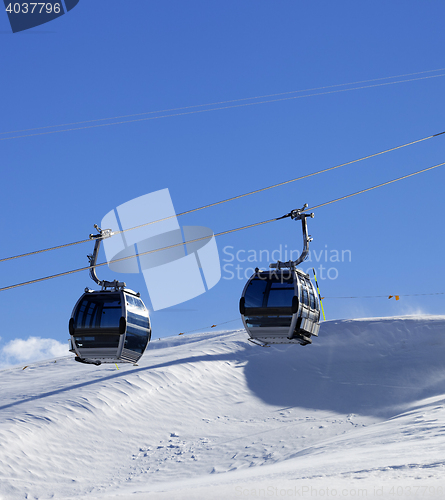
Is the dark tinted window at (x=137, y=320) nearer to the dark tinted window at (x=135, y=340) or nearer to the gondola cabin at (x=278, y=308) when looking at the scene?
the dark tinted window at (x=135, y=340)

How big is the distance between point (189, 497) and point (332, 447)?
36.9ft

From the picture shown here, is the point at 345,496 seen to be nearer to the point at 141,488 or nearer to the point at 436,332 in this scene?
the point at 141,488

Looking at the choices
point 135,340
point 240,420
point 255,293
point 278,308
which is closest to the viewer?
point 278,308

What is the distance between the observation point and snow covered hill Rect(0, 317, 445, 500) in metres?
14.7

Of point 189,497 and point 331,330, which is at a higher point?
point 189,497

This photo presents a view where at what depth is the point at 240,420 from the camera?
29891 mm

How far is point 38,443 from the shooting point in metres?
25.0

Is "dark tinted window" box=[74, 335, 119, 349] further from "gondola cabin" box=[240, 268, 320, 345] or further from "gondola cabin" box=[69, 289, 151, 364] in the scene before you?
"gondola cabin" box=[240, 268, 320, 345]

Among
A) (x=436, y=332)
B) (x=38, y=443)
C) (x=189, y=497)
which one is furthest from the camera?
(x=436, y=332)

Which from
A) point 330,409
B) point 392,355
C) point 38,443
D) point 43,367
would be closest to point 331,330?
point 392,355

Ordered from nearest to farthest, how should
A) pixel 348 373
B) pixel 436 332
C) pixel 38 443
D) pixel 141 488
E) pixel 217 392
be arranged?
pixel 141 488 < pixel 38 443 < pixel 217 392 < pixel 348 373 < pixel 436 332

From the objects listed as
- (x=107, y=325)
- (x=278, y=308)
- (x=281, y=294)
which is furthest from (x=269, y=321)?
(x=107, y=325)

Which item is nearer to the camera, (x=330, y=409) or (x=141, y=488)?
(x=141, y=488)

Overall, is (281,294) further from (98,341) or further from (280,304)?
(98,341)
